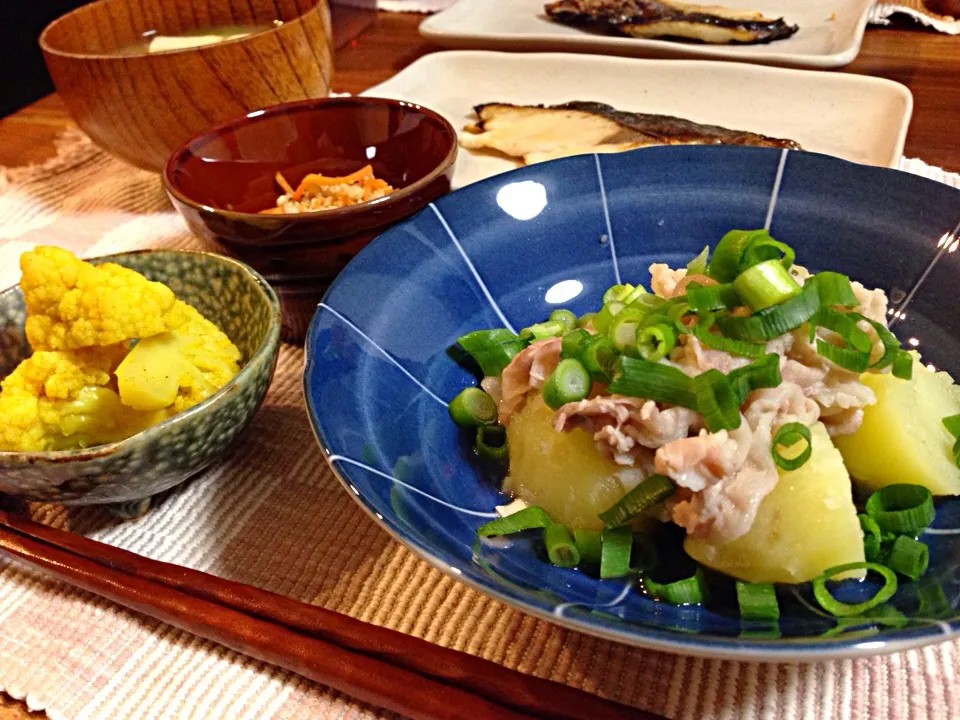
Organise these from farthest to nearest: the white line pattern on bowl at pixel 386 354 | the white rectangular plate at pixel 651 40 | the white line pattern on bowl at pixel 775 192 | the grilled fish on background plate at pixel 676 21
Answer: the grilled fish on background plate at pixel 676 21 → the white rectangular plate at pixel 651 40 → the white line pattern on bowl at pixel 775 192 → the white line pattern on bowl at pixel 386 354

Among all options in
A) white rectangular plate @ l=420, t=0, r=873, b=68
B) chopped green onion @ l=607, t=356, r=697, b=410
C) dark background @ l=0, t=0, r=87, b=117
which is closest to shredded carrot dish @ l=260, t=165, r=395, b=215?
chopped green onion @ l=607, t=356, r=697, b=410

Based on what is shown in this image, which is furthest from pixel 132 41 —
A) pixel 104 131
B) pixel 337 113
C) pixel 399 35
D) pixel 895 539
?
pixel 895 539

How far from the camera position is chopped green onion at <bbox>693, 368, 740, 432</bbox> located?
0.98m

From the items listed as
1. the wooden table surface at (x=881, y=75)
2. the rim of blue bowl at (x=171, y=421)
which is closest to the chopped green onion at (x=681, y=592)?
the rim of blue bowl at (x=171, y=421)

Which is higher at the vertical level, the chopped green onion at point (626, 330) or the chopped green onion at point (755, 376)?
the chopped green onion at point (755, 376)

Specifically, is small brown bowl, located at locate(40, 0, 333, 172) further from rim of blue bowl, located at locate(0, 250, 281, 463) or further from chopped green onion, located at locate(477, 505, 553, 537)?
chopped green onion, located at locate(477, 505, 553, 537)

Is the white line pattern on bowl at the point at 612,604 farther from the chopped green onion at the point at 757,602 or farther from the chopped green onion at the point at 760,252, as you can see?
the chopped green onion at the point at 760,252

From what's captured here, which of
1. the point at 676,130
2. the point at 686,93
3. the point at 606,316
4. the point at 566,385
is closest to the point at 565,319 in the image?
the point at 606,316

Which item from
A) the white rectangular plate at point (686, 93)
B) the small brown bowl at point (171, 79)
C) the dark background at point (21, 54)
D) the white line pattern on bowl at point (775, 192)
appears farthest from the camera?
the dark background at point (21, 54)

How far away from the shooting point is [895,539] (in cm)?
102

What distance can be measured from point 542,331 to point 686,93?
152cm

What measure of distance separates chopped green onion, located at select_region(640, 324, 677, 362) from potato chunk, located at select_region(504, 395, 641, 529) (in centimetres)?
14

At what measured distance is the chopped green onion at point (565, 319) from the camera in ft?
4.55

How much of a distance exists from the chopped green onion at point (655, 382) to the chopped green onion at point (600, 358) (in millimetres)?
75
